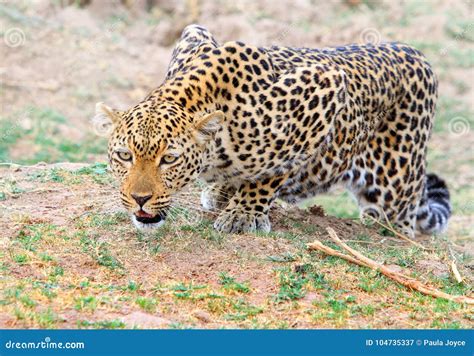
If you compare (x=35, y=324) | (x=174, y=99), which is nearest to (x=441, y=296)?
(x=174, y=99)

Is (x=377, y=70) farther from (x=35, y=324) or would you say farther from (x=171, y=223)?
(x=35, y=324)

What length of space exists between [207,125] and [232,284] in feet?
4.62

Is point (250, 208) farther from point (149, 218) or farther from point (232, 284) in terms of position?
point (232, 284)

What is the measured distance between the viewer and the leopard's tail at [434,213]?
1092 centimetres

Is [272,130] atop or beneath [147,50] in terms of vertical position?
atop

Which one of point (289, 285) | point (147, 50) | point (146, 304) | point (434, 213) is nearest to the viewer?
point (146, 304)

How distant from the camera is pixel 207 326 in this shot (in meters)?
6.48

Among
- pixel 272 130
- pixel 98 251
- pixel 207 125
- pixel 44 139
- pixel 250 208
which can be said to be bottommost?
pixel 44 139

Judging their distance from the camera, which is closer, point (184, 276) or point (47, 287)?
point (47, 287)

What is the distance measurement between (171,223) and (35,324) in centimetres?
230

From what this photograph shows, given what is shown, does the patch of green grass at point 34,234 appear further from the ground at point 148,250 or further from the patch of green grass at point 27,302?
the patch of green grass at point 27,302

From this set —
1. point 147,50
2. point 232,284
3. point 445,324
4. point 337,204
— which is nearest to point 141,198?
point 232,284

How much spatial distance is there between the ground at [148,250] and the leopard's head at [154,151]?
1.42 ft

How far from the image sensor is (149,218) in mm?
7602
